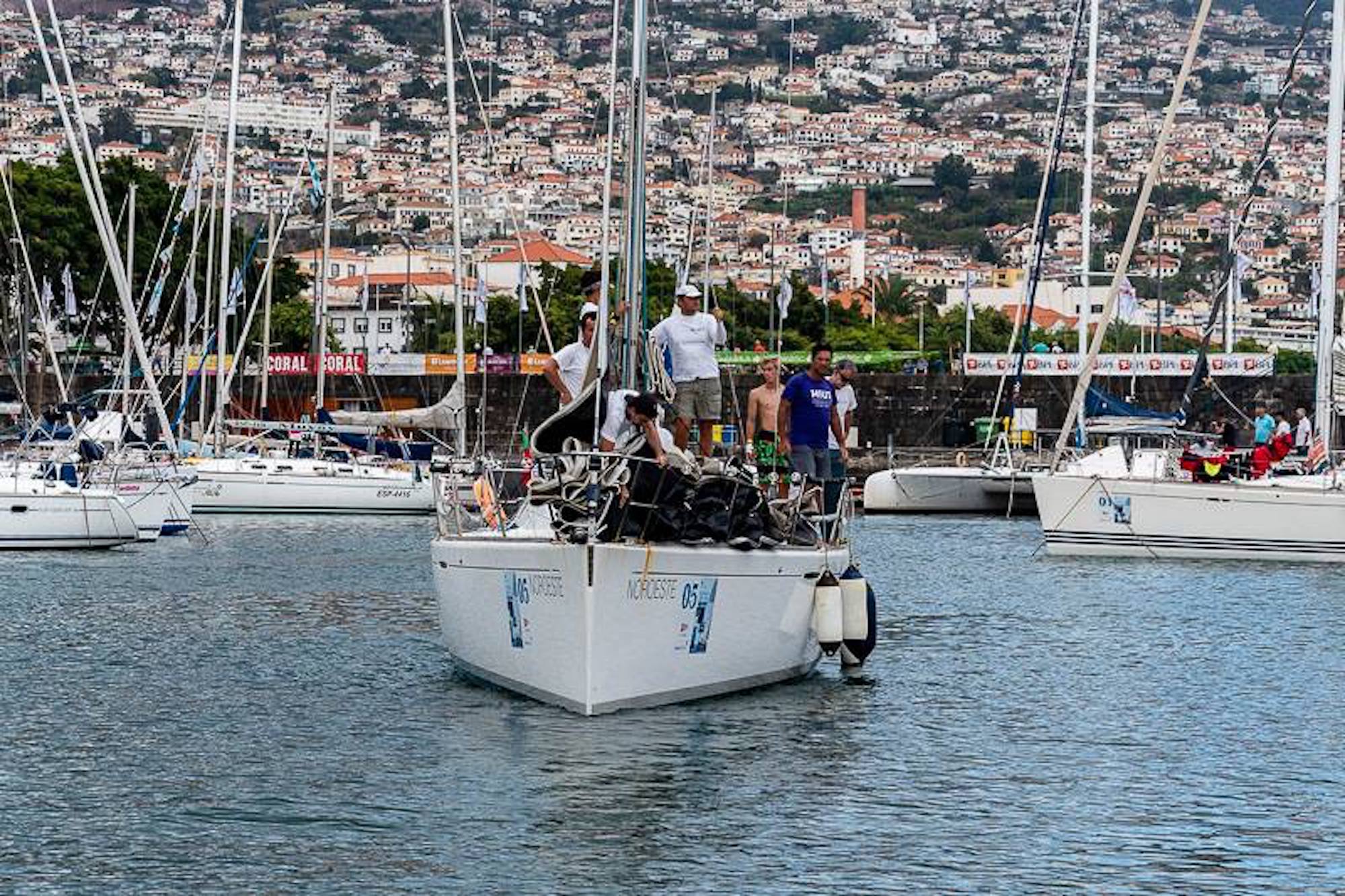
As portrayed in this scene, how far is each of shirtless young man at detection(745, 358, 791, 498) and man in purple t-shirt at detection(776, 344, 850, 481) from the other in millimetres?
88

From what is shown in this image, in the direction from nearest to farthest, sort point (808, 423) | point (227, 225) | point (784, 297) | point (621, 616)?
point (621, 616) → point (808, 423) → point (227, 225) → point (784, 297)

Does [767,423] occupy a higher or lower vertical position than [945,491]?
higher

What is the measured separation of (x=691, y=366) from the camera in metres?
19.1

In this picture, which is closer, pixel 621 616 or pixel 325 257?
pixel 621 616

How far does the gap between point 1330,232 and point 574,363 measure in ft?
72.0

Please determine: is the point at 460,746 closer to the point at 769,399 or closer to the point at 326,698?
the point at 326,698

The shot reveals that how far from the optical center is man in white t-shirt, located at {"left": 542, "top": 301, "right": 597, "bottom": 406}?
19578 millimetres

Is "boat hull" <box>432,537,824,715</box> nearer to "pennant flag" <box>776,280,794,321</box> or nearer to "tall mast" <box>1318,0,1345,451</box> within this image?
"tall mast" <box>1318,0,1345,451</box>

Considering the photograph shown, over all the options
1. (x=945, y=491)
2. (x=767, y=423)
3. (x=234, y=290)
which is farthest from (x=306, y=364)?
(x=767, y=423)

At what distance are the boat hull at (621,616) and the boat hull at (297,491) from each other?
26.4 meters

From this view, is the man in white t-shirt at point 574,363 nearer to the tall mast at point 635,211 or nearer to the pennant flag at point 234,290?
the tall mast at point 635,211

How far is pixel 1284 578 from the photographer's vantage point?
3180 centimetres

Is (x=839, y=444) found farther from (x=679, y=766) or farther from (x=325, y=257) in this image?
(x=325, y=257)

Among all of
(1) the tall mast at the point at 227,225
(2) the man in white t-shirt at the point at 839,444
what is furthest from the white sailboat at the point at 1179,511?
(1) the tall mast at the point at 227,225
